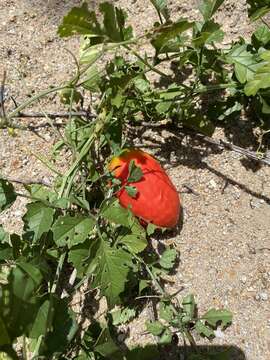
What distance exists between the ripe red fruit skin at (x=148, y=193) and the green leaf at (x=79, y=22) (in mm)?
544

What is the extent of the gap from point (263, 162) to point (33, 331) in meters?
1.25

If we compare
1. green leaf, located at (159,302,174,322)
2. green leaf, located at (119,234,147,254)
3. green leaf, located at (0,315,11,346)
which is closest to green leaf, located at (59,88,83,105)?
green leaf, located at (119,234,147,254)

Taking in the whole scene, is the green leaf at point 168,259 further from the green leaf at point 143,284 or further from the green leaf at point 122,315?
the green leaf at point 122,315

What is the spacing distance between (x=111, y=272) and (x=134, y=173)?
0.35 meters

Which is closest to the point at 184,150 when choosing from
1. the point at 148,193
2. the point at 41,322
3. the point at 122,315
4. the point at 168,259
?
the point at 148,193

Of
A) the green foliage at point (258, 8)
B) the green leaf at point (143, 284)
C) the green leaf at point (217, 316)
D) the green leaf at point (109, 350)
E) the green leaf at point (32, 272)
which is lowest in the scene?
the green leaf at point (217, 316)

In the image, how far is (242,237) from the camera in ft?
7.22

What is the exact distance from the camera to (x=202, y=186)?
2297 mm

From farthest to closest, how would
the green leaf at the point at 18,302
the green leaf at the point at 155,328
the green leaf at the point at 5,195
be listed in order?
the green leaf at the point at 155,328 < the green leaf at the point at 5,195 < the green leaf at the point at 18,302

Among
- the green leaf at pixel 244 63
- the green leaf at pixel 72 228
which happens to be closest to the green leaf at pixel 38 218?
the green leaf at pixel 72 228

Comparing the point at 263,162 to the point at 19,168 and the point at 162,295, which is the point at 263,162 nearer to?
the point at 162,295

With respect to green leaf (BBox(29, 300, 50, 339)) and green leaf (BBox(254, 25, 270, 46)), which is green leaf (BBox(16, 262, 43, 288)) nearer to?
green leaf (BBox(29, 300, 50, 339))

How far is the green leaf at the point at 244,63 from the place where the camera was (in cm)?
200

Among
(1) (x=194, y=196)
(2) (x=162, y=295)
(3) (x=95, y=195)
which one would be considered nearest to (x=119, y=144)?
(3) (x=95, y=195)
